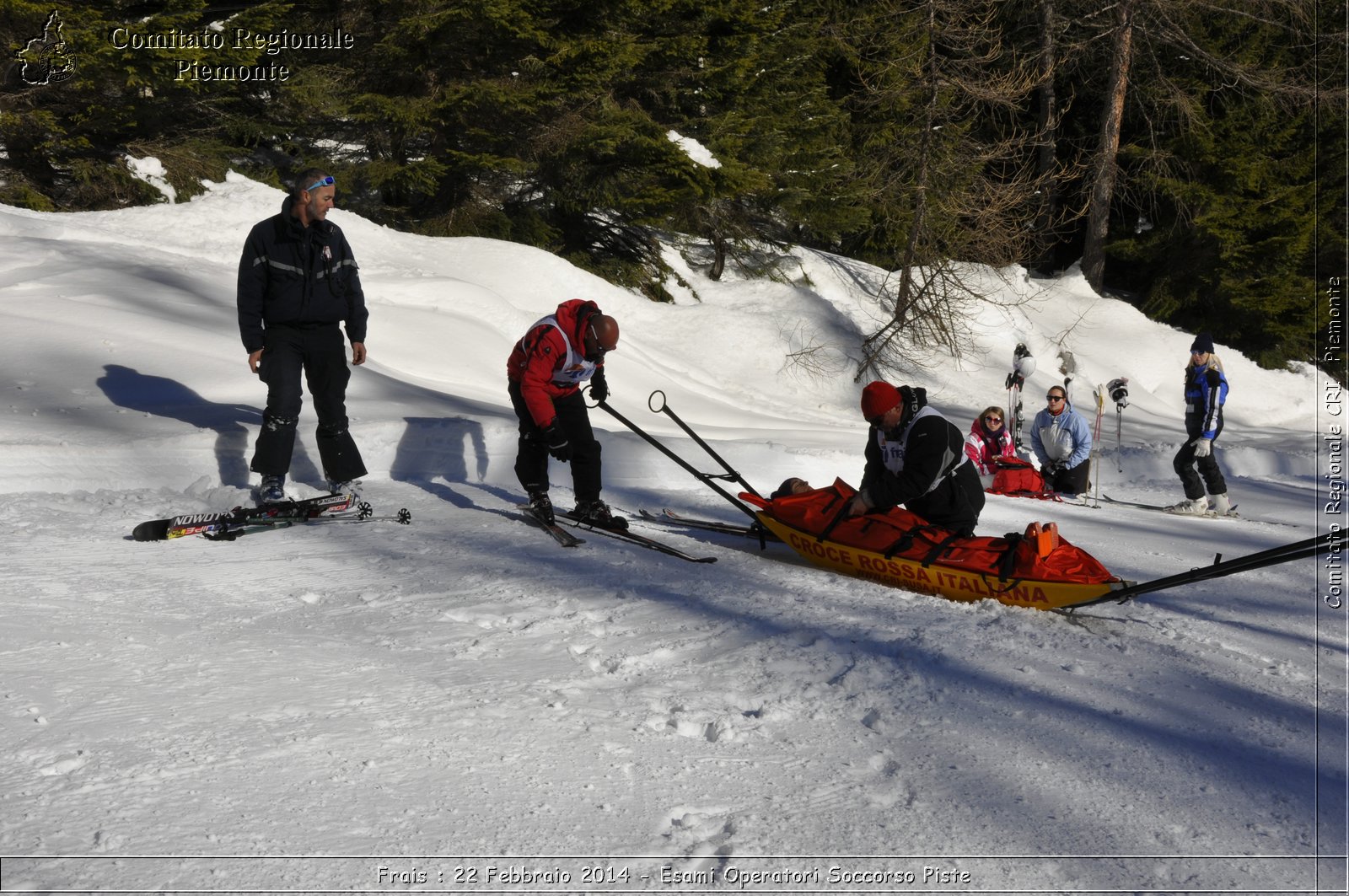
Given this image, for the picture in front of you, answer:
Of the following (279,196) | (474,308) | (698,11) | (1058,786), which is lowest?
(1058,786)

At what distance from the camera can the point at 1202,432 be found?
377 inches

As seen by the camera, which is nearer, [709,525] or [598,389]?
[598,389]

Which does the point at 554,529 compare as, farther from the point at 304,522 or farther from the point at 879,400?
the point at 879,400

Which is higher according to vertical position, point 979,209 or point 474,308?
point 979,209

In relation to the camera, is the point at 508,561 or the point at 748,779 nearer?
the point at 748,779

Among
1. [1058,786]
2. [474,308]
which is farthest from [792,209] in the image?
[1058,786]

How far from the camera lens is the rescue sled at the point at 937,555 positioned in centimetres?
492

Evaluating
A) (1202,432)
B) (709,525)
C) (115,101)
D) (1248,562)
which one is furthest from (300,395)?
(115,101)

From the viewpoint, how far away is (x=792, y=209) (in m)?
19.8

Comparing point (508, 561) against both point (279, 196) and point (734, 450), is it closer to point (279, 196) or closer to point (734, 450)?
point (734, 450)

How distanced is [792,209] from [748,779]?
17.7m

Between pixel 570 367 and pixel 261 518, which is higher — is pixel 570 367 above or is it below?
above

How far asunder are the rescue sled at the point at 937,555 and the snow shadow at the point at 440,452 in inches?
117

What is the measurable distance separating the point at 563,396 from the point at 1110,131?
68.6 ft
